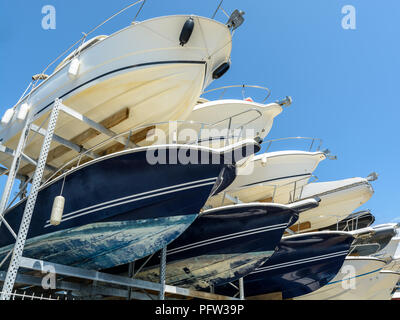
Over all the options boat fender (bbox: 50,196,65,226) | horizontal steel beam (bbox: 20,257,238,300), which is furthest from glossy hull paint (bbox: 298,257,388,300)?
boat fender (bbox: 50,196,65,226)

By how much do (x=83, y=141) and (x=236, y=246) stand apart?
2.72 meters

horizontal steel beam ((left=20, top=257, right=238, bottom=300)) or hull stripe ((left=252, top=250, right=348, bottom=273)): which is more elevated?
hull stripe ((left=252, top=250, right=348, bottom=273))

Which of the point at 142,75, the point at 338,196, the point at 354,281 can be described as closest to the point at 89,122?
the point at 142,75

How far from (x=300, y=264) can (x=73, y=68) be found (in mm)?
5142

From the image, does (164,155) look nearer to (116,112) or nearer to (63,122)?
(116,112)

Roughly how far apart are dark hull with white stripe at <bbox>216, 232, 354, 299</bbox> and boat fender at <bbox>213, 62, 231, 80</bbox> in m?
3.37

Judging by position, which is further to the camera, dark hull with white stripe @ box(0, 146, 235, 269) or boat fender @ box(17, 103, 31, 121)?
boat fender @ box(17, 103, 31, 121)

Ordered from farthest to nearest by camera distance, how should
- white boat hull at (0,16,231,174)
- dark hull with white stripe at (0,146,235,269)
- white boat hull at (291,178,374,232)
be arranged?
white boat hull at (291,178,374,232), white boat hull at (0,16,231,174), dark hull with white stripe at (0,146,235,269)

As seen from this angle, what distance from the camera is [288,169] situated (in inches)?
277

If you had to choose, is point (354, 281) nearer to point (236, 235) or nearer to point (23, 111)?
point (236, 235)

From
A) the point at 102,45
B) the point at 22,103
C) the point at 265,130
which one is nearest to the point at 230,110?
the point at 265,130

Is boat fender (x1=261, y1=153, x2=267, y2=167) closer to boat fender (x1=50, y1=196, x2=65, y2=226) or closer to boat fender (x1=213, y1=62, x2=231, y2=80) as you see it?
boat fender (x1=213, y1=62, x2=231, y2=80)

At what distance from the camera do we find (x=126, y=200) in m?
3.56

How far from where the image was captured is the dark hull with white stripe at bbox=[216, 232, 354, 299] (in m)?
6.11
